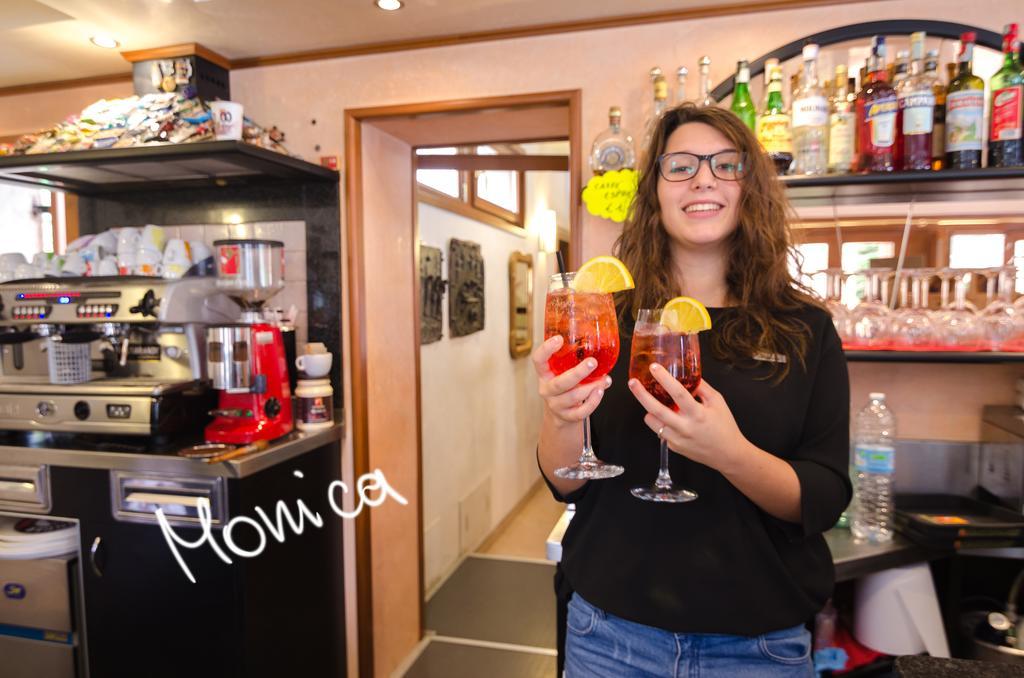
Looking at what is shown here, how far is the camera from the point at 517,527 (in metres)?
A: 4.68

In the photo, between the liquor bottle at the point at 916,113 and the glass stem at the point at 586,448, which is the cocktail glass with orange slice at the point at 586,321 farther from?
the liquor bottle at the point at 916,113

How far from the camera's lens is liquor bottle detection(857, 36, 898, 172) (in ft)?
5.82

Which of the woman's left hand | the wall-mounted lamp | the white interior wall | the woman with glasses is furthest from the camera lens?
the wall-mounted lamp

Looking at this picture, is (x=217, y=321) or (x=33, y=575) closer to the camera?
(x=33, y=575)

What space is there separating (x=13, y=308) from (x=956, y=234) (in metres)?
3.23

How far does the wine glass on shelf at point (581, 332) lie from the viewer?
965 millimetres

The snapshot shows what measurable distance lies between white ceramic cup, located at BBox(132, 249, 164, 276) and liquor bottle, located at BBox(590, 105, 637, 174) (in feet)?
5.36

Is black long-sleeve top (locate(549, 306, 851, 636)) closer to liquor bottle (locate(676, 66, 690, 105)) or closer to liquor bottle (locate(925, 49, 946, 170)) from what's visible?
liquor bottle (locate(925, 49, 946, 170))

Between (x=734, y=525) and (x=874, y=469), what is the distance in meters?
1.19

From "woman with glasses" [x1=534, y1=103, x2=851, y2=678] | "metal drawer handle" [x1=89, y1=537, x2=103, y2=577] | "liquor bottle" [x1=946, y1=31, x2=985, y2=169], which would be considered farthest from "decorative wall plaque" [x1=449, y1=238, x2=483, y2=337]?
"woman with glasses" [x1=534, y1=103, x2=851, y2=678]

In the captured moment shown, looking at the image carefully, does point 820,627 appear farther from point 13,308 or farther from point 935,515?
point 13,308

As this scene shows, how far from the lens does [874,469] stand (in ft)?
6.54

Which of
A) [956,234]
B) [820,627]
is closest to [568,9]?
[956,234]

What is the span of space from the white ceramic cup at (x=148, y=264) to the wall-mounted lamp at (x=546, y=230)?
388 centimetres
